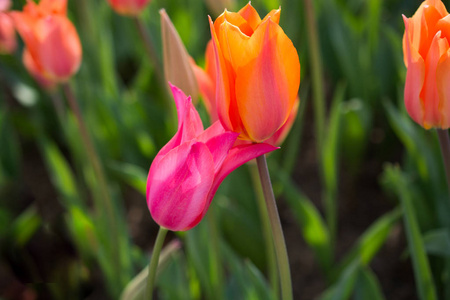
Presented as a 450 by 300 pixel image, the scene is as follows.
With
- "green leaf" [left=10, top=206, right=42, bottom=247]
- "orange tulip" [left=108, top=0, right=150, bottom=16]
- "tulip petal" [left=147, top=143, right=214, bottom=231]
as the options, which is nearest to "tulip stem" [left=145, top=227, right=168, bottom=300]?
"tulip petal" [left=147, top=143, right=214, bottom=231]

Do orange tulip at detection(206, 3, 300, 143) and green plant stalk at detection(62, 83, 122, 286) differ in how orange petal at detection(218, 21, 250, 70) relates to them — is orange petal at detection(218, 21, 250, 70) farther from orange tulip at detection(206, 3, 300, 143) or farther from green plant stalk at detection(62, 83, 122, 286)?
green plant stalk at detection(62, 83, 122, 286)

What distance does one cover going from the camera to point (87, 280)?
132 centimetres

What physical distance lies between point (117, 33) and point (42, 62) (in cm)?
99

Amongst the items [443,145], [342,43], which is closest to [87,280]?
[342,43]

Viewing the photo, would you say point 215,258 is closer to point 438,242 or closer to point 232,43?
point 438,242

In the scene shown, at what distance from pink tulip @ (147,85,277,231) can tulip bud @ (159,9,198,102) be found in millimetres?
236

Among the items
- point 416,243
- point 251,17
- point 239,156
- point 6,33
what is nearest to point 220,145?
point 239,156

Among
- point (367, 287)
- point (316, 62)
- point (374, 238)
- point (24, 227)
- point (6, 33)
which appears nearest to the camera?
point (367, 287)

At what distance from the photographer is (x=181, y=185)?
20.0 inches

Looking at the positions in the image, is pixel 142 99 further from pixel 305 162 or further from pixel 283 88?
pixel 283 88

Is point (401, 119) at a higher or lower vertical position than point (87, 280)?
higher

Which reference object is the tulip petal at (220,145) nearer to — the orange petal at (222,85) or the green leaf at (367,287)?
the orange petal at (222,85)

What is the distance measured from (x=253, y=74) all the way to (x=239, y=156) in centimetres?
7

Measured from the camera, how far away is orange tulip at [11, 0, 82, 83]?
90 cm
